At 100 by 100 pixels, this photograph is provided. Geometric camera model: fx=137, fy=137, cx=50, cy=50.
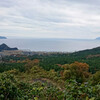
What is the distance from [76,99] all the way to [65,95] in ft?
0.47

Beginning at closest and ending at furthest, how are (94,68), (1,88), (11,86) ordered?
(1,88)
(11,86)
(94,68)

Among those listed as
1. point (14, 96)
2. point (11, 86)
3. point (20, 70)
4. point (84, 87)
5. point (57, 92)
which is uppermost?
point (84, 87)

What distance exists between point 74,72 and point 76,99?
1127 centimetres

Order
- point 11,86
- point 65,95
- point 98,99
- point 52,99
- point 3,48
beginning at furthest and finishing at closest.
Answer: point 3,48 < point 11,86 < point 52,99 < point 65,95 < point 98,99

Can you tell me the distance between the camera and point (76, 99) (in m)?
1.56

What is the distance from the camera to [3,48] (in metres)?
75.1

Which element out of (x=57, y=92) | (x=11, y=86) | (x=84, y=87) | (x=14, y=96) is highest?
(x=84, y=87)

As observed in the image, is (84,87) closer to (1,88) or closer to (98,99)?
(98,99)

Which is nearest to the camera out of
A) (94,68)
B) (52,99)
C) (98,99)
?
(98,99)

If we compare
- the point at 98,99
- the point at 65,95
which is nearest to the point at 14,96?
the point at 65,95

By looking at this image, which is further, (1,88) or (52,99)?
(1,88)

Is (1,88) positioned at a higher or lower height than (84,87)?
lower

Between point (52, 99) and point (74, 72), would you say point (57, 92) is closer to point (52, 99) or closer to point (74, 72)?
point (52, 99)

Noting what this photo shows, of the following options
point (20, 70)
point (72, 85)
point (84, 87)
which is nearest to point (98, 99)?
point (84, 87)
